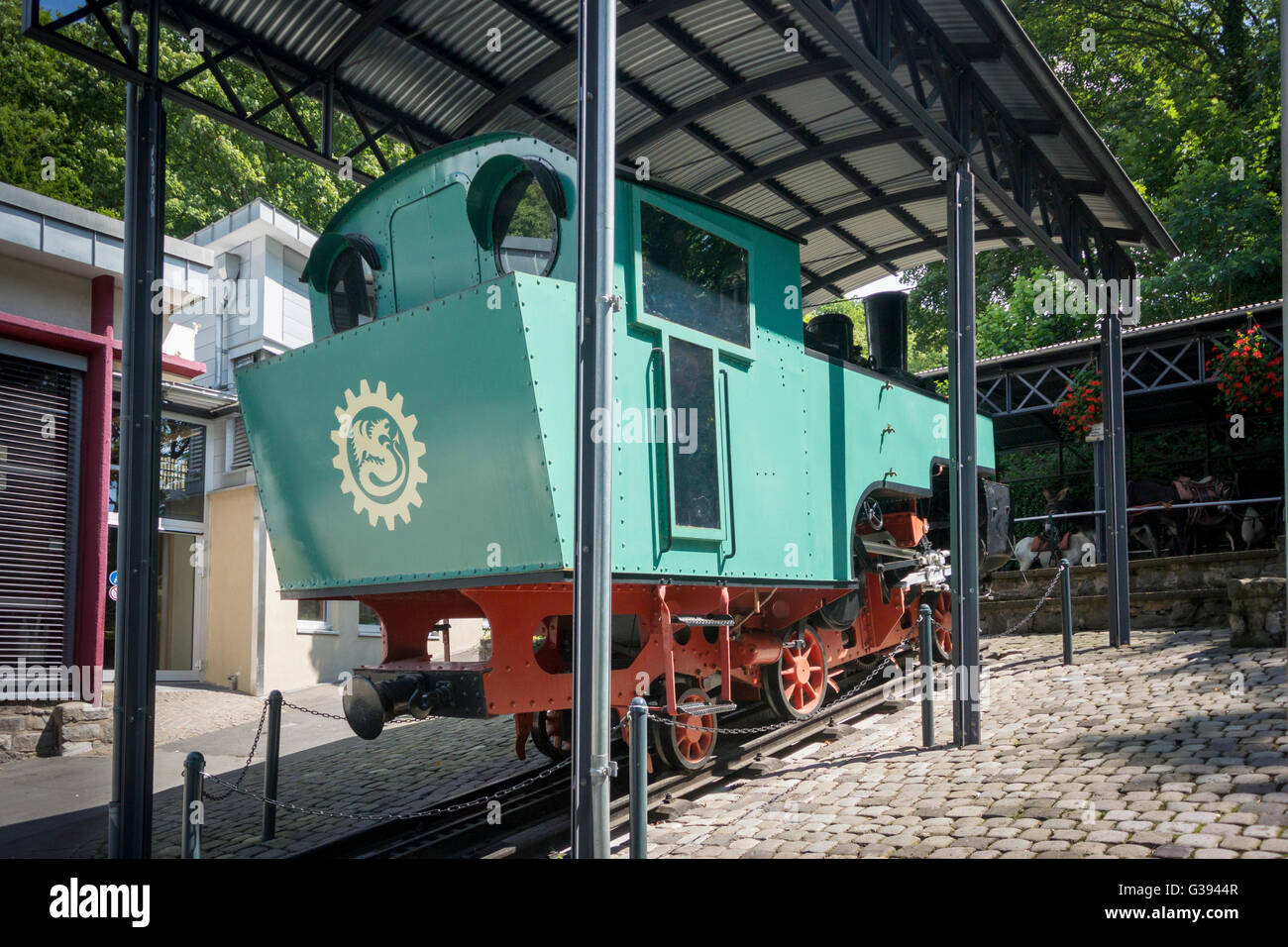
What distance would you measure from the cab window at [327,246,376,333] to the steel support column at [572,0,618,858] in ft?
8.45

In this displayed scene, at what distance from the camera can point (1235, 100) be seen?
74.0ft

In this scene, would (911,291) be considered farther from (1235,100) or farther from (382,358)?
(382,358)

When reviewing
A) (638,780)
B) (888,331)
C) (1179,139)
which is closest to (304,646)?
(888,331)

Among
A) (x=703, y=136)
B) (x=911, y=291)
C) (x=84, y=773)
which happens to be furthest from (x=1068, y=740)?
(x=911, y=291)

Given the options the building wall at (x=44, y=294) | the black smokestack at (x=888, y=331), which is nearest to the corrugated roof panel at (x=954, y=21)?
the black smokestack at (x=888, y=331)

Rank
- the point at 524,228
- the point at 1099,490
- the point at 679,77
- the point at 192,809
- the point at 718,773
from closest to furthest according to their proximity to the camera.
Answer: the point at 192,809
the point at 524,228
the point at 718,773
the point at 679,77
the point at 1099,490

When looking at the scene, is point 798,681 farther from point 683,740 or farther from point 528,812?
point 528,812

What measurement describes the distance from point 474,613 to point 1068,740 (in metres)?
4.10

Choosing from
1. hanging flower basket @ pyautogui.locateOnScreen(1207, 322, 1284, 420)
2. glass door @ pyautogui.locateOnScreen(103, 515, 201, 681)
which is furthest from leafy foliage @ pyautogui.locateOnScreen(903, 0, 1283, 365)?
glass door @ pyautogui.locateOnScreen(103, 515, 201, 681)

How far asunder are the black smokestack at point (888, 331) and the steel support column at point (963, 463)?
1851 millimetres

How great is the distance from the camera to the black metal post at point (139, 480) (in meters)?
6.04

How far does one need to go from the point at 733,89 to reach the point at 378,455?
4579mm

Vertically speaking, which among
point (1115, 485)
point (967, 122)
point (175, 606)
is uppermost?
point (967, 122)

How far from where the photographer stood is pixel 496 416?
5340mm
